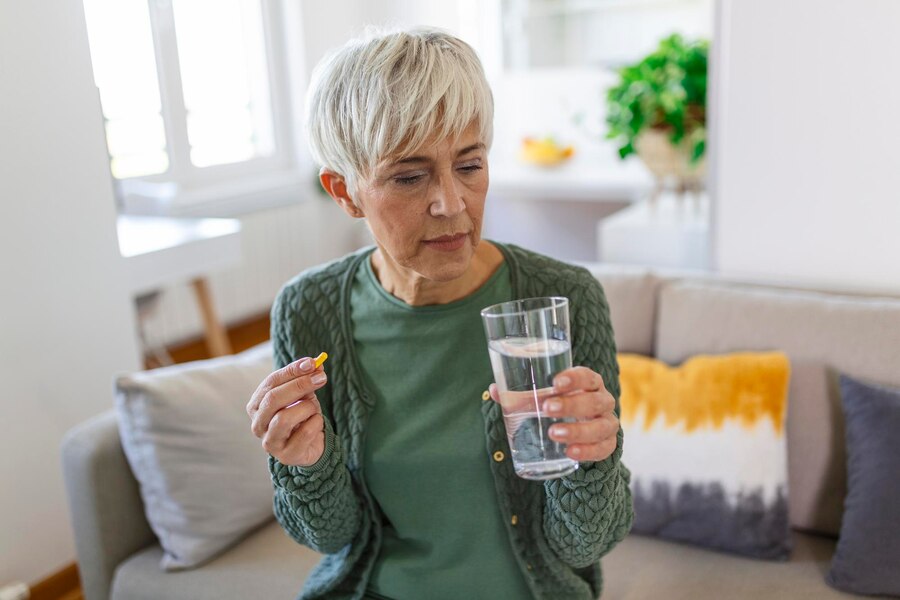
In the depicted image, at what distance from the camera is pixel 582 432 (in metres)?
0.88

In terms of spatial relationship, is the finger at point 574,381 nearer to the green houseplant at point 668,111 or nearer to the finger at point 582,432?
the finger at point 582,432

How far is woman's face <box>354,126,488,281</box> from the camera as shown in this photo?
1.04 m

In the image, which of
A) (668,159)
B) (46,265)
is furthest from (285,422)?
(668,159)

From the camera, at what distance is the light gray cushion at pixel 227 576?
1593mm

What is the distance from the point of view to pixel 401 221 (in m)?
1.07

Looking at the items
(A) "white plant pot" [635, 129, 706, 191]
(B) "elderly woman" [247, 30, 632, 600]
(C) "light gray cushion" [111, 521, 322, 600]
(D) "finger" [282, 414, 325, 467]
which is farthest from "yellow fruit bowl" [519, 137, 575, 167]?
(D) "finger" [282, 414, 325, 467]

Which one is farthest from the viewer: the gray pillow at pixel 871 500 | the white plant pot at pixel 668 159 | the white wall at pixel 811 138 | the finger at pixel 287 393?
the white plant pot at pixel 668 159

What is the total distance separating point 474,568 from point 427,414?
23 cm

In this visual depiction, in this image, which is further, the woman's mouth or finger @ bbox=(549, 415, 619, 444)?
the woman's mouth

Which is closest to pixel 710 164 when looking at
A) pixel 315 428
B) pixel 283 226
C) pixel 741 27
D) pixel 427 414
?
pixel 741 27

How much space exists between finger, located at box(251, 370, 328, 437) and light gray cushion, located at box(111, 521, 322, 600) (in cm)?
73

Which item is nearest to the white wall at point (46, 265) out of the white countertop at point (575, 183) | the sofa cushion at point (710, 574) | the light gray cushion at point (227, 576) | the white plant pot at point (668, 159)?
the light gray cushion at point (227, 576)

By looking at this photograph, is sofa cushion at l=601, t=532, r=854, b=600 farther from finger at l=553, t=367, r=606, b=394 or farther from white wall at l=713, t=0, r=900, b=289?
finger at l=553, t=367, r=606, b=394

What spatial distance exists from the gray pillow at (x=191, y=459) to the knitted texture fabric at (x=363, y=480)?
0.41 metres
